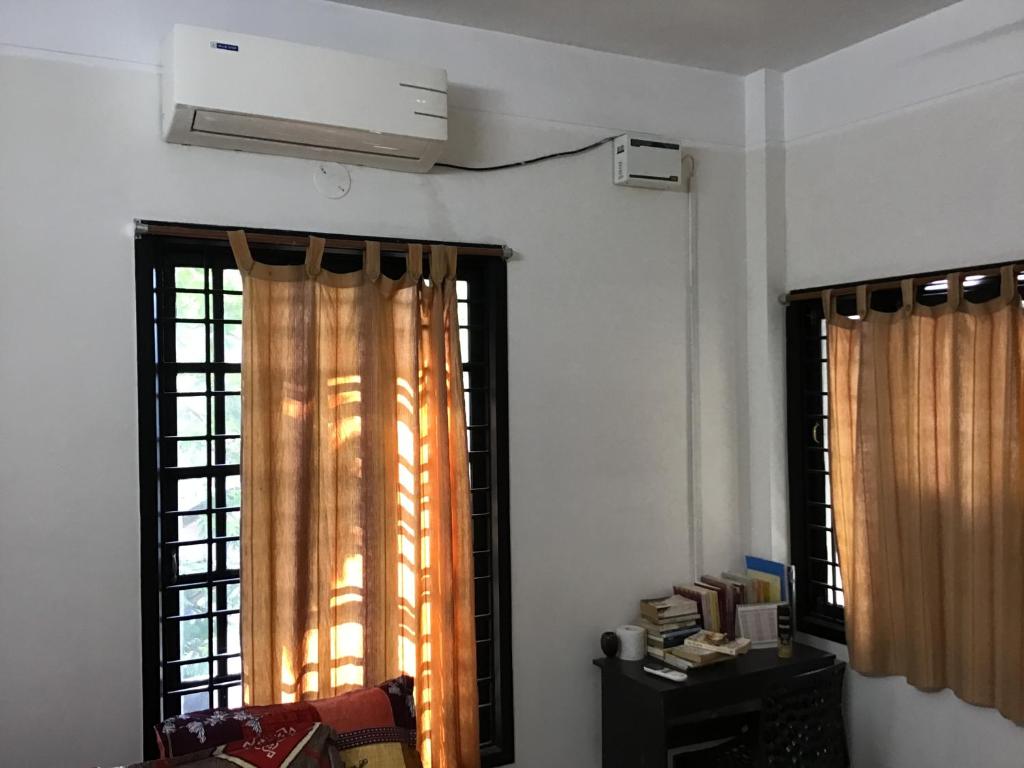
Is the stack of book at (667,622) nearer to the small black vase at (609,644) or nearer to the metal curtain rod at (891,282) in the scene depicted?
the small black vase at (609,644)

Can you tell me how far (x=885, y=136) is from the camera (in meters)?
3.17

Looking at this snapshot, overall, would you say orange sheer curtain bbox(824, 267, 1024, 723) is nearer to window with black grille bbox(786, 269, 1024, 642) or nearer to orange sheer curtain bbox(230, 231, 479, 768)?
window with black grille bbox(786, 269, 1024, 642)

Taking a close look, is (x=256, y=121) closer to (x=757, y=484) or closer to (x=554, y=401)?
(x=554, y=401)

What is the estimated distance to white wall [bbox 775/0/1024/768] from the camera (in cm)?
281

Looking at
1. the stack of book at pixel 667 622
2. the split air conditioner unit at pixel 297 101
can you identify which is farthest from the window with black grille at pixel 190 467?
the stack of book at pixel 667 622

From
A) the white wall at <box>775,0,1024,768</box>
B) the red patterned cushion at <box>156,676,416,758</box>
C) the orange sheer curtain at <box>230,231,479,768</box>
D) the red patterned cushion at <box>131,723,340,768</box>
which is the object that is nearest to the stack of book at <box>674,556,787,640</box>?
the white wall at <box>775,0,1024,768</box>

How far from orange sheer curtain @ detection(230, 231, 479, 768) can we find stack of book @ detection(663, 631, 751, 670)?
69 centimetres

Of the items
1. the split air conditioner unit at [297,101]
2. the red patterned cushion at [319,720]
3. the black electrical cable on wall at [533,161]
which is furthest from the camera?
the black electrical cable on wall at [533,161]

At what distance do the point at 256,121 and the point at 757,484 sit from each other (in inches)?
89.4

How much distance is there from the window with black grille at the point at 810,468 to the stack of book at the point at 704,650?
0.47m

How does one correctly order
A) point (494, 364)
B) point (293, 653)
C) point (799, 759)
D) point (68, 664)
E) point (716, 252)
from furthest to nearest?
1. point (716, 252)
2. point (494, 364)
3. point (799, 759)
4. point (293, 653)
5. point (68, 664)

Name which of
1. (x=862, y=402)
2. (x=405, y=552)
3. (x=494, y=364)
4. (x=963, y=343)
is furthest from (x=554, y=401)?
(x=963, y=343)

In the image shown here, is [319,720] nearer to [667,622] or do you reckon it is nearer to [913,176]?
[667,622]

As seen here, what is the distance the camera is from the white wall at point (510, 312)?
243 centimetres
